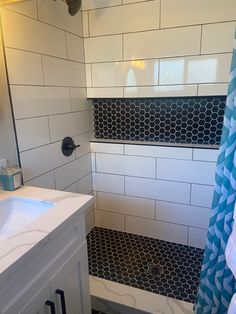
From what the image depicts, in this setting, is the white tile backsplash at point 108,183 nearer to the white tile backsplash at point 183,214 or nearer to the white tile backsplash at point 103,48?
the white tile backsplash at point 183,214

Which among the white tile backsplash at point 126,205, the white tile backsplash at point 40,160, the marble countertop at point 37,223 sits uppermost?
the white tile backsplash at point 40,160

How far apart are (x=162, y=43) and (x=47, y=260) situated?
52.8 inches

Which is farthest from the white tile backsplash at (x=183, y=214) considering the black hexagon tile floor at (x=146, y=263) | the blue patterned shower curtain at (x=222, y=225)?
the blue patterned shower curtain at (x=222, y=225)

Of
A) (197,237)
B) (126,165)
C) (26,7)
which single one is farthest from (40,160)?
(197,237)

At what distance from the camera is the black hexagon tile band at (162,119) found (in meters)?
1.54

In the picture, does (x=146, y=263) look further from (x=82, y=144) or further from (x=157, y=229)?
(x=82, y=144)

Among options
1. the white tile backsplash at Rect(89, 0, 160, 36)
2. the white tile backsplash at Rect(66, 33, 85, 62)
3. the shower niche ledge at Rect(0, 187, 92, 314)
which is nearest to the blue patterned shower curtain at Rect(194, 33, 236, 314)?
the shower niche ledge at Rect(0, 187, 92, 314)

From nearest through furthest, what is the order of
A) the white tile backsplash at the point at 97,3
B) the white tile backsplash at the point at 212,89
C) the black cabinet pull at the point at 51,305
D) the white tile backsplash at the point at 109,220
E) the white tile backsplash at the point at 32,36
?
the black cabinet pull at the point at 51,305, the white tile backsplash at the point at 32,36, the white tile backsplash at the point at 212,89, the white tile backsplash at the point at 97,3, the white tile backsplash at the point at 109,220

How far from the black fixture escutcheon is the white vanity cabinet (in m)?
0.68

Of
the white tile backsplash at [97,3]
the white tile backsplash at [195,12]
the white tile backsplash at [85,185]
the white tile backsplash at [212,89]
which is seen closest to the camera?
the white tile backsplash at [195,12]

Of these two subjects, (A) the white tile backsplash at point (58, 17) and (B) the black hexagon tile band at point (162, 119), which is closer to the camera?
(A) the white tile backsplash at point (58, 17)

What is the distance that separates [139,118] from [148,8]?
69 cm

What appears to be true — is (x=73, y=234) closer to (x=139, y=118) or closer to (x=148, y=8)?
(x=139, y=118)

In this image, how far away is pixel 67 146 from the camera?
5.03 feet
